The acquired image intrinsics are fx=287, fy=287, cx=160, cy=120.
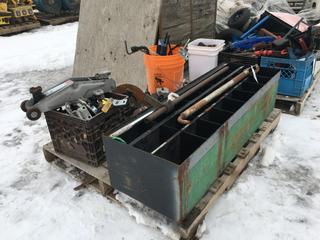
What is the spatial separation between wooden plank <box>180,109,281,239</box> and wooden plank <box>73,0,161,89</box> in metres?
1.41

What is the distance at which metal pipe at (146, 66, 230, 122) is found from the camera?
1.85 meters

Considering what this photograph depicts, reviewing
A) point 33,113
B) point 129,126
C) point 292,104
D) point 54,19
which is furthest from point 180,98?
point 54,19

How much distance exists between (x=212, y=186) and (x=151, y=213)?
1.37ft

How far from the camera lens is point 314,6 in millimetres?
5566

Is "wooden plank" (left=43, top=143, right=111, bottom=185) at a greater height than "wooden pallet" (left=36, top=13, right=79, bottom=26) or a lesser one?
lesser

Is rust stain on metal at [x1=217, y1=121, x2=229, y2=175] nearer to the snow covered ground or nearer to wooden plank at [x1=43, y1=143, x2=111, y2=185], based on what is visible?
the snow covered ground

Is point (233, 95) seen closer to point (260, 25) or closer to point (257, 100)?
point (257, 100)

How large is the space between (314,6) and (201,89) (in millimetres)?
4617

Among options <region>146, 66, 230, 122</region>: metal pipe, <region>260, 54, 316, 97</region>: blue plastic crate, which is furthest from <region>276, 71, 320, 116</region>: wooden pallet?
<region>146, 66, 230, 122</region>: metal pipe

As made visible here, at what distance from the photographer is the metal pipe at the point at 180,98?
1.85 metres

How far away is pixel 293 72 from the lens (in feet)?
9.02

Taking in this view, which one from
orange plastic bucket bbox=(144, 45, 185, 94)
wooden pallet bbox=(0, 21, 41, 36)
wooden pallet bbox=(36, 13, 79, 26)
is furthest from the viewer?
wooden pallet bbox=(36, 13, 79, 26)

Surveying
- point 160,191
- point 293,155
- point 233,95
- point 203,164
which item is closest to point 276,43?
point 233,95

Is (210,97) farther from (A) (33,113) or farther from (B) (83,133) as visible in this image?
(A) (33,113)
